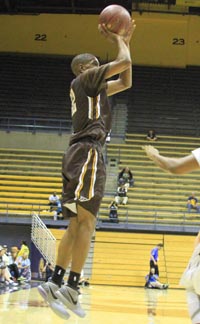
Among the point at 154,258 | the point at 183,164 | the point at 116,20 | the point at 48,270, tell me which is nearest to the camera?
the point at 183,164

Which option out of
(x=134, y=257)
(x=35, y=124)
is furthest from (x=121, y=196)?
(x=35, y=124)

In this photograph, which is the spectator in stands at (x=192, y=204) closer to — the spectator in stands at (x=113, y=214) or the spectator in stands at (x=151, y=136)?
the spectator in stands at (x=113, y=214)

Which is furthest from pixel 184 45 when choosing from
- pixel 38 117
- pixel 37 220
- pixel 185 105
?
pixel 37 220

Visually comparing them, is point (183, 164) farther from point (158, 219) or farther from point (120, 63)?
point (158, 219)

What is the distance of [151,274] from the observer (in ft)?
54.5

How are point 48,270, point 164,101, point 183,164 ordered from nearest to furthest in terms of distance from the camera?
1. point 183,164
2. point 48,270
3. point 164,101

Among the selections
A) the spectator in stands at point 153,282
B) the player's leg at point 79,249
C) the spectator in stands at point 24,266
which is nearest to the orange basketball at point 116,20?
the player's leg at point 79,249

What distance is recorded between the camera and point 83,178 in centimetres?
427

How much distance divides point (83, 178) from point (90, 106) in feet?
1.82

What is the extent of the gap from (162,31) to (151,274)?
488 inches

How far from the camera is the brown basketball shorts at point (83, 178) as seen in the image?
14.0 feet

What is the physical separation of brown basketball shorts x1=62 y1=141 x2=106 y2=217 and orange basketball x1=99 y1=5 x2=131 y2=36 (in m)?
0.85

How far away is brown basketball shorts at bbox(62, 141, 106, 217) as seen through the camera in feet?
14.0

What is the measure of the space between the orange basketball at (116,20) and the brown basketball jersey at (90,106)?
32 centimetres
